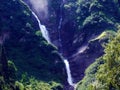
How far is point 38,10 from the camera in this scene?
129375 millimetres

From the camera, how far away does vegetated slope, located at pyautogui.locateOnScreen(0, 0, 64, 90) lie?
99213 millimetres

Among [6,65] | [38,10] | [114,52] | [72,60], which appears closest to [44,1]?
[38,10]

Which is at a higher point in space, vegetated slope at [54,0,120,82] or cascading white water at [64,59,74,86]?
vegetated slope at [54,0,120,82]

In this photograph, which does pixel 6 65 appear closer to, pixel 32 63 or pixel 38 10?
pixel 32 63

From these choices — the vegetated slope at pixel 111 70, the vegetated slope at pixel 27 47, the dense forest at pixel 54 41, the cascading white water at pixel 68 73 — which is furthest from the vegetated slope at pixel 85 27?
the vegetated slope at pixel 111 70

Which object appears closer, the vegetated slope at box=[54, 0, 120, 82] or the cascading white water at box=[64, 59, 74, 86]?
the cascading white water at box=[64, 59, 74, 86]

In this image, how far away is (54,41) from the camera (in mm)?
119812

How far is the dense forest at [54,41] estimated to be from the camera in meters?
93.2

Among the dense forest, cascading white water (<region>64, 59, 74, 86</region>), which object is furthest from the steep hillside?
cascading white water (<region>64, 59, 74, 86</region>)

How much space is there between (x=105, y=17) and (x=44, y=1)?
82.5 ft

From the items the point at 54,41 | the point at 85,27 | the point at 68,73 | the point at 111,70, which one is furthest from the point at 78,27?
the point at 111,70

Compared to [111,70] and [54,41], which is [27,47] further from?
[111,70]

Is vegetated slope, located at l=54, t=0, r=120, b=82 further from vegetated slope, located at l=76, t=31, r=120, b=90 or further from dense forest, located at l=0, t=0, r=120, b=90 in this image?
vegetated slope, located at l=76, t=31, r=120, b=90

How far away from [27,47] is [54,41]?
1650cm
